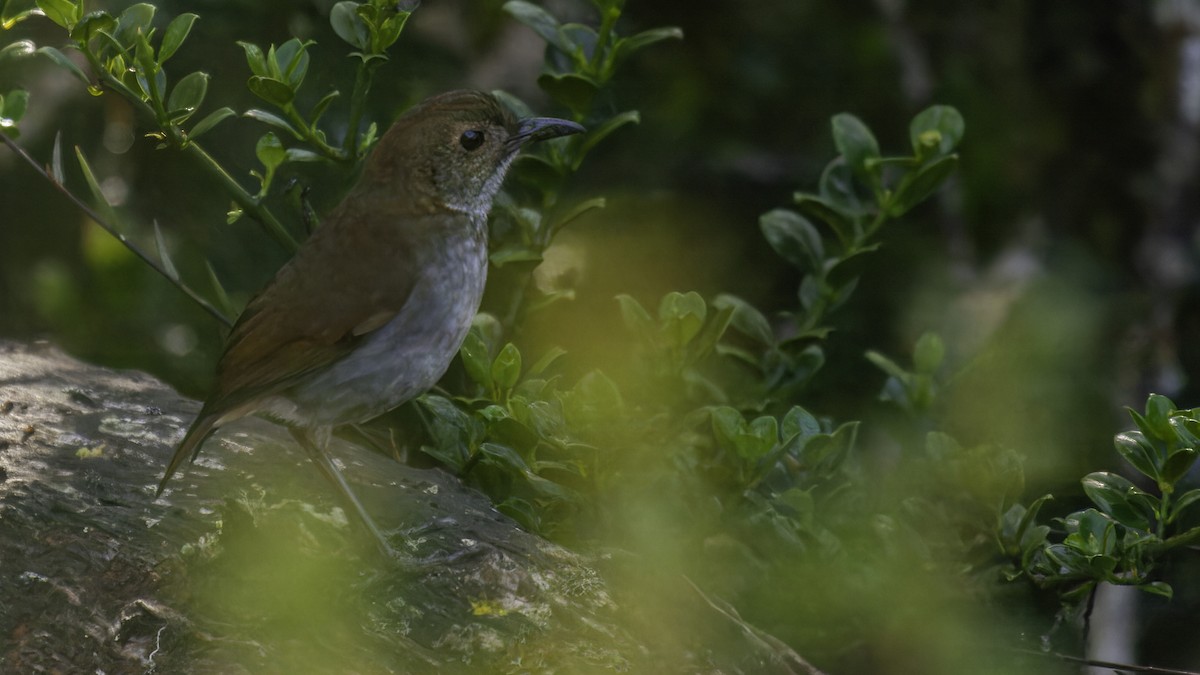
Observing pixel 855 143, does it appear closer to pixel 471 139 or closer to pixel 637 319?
pixel 637 319

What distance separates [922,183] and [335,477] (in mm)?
1335

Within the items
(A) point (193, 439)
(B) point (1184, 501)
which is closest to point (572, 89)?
(A) point (193, 439)

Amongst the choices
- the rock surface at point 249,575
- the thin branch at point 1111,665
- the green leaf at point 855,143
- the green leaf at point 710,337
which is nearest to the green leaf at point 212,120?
the rock surface at point 249,575

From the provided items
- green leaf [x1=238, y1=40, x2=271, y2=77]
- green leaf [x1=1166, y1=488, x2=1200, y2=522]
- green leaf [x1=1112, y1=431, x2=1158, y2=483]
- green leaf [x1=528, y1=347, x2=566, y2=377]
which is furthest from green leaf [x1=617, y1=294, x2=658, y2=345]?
green leaf [x1=1166, y1=488, x2=1200, y2=522]

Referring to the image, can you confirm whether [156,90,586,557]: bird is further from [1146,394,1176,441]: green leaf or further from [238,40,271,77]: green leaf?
[1146,394,1176,441]: green leaf

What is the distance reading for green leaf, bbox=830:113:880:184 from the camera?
3018 mm

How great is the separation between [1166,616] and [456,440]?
5.03ft

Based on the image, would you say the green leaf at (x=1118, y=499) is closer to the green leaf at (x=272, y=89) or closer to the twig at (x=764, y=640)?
the twig at (x=764, y=640)

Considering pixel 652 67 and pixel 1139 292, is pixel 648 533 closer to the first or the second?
pixel 652 67

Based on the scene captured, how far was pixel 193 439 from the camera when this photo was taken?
2543 mm

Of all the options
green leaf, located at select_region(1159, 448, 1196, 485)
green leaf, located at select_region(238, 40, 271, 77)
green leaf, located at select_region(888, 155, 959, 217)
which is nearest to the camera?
green leaf, located at select_region(1159, 448, 1196, 485)

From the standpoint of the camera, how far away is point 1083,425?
3.35m

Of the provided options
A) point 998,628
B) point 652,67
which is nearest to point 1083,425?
point 998,628

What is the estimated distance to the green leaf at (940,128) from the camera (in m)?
3.01
